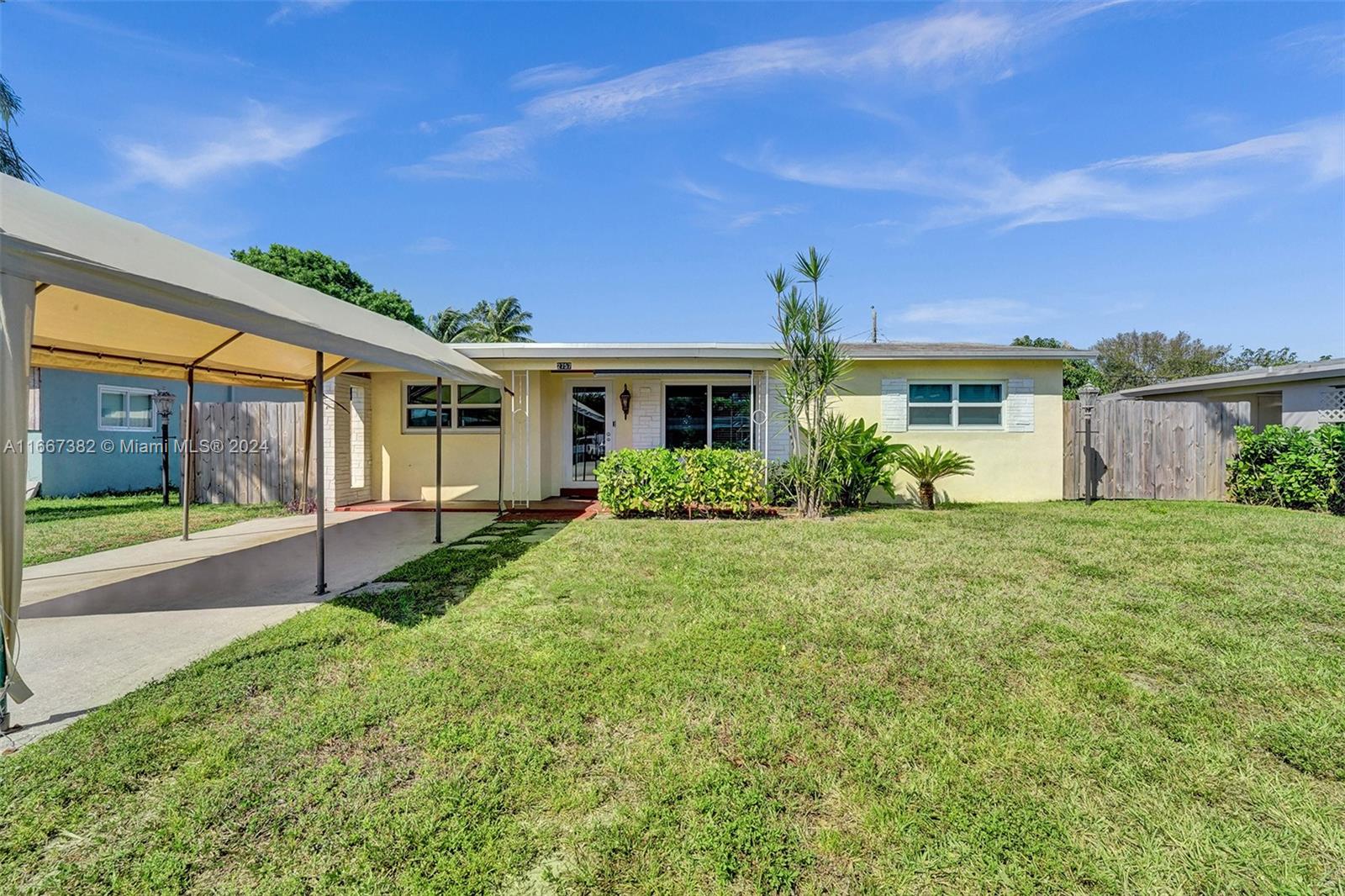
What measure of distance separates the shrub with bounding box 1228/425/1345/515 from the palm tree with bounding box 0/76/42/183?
2498 cm

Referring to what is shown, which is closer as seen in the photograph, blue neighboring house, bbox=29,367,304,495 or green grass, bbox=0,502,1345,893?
green grass, bbox=0,502,1345,893

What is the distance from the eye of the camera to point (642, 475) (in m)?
8.33

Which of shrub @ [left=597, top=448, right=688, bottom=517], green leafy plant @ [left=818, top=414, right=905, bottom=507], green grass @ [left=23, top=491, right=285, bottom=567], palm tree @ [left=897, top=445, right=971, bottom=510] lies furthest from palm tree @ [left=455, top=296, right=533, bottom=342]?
palm tree @ [left=897, top=445, right=971, bottom=510]

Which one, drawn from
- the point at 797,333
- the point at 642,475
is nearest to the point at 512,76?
the point at 797,333

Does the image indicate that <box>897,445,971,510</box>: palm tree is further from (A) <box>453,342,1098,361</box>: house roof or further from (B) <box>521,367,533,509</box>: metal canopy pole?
(B) <box>521,367,533,509</box>: metal canopy pole

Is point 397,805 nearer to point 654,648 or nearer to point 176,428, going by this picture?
point 654,648

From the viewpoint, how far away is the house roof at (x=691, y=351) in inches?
348

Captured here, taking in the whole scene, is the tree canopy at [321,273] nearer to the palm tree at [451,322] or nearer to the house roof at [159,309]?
the palm tree at [451,322]

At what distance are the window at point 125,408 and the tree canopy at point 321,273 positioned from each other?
12.7 metres

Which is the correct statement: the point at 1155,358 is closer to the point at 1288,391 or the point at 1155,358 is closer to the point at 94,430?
the point at 1288,391

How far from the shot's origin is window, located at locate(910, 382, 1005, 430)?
9.84 m

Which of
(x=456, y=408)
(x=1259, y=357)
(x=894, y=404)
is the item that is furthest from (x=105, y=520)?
(x=1259, y=357)

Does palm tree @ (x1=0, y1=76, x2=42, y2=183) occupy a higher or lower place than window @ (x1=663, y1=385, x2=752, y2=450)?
higher

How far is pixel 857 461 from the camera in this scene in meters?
8.98
